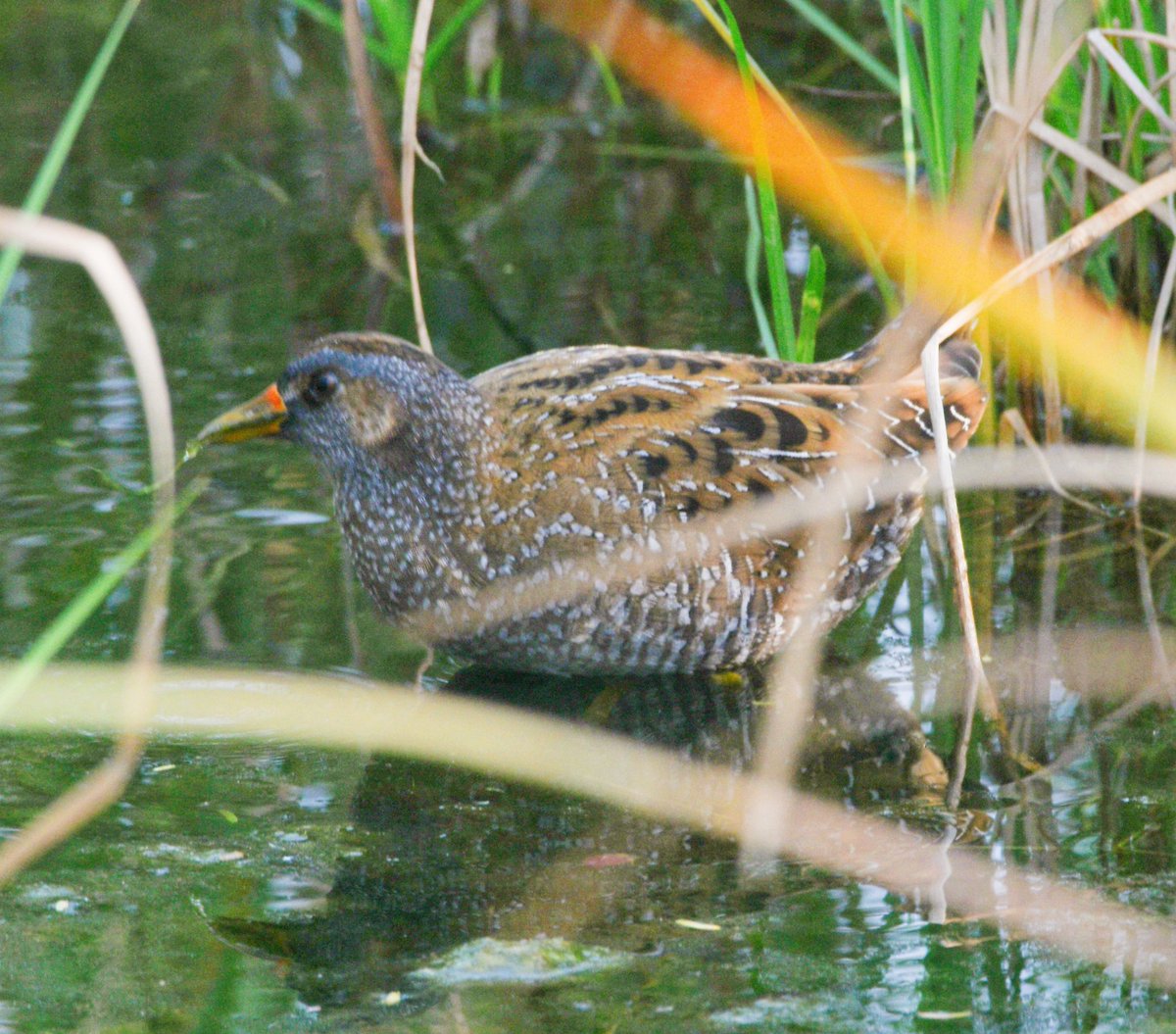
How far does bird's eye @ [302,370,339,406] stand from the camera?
4391mm

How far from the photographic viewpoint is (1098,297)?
17.4 ft

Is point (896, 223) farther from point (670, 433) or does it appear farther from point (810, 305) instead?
point (670, 433)

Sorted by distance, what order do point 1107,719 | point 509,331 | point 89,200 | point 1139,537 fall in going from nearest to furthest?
point 1107,719
point 1139,537
point 509,331
point 89,200

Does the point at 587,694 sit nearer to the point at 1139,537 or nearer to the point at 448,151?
the point at 1139,537

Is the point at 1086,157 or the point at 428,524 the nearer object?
the point at 428,524

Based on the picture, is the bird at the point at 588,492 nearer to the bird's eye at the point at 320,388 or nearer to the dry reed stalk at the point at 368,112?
the bird's eye at the point at 320,388

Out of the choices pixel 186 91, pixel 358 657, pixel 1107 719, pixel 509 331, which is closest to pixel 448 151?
pixel 186 91

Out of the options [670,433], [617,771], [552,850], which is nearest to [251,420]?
[670,433]

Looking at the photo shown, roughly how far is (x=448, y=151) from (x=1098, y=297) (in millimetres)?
3738

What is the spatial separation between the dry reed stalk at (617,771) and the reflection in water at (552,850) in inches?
3.2

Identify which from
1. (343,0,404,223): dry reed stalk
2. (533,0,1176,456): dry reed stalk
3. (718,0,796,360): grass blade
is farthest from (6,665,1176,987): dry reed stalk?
(343,0,404,223): dry reed stalk

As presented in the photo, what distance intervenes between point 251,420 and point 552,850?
149 cm

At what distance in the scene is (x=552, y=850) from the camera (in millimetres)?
3604

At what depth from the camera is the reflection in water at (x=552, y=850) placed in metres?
3.25
